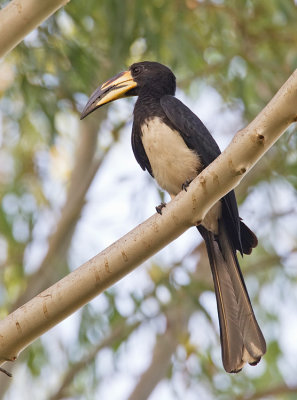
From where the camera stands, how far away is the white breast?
2861 millimetres

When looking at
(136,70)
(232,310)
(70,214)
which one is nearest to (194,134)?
(136,70)

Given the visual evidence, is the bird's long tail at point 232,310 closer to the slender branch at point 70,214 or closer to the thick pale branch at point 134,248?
the thick pale branch at point 134,248

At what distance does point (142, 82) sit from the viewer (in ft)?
10.6

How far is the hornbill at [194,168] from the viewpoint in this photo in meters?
2.44

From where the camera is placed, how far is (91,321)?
463 cm

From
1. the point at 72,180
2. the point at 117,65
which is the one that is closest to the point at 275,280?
the point at 72,180

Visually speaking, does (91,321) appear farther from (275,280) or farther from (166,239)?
(166,239)

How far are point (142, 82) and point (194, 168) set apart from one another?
555 mm

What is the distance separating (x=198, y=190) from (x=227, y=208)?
29.7 inches

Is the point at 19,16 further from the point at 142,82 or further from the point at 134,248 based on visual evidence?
the point at 142,82

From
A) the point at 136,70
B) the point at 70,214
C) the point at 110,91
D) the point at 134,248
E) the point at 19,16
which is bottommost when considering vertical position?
the point at 134,248

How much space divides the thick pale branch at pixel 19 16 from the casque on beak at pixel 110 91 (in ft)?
2.11

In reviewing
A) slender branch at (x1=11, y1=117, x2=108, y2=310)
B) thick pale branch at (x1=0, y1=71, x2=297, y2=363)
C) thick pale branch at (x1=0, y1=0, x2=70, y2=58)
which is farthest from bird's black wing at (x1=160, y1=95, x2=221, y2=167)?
slender branch at (x1=11, y1=117, x2=108, y2=310)

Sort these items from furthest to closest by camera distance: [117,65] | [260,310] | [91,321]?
[260,310], [91,321], [117,65]
